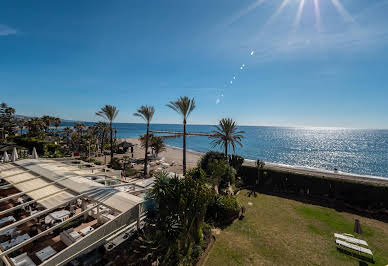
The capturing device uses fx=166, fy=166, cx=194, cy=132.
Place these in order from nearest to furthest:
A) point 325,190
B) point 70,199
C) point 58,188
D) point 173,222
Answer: point 70,199, point 173,222, point 58,188, point 325,190

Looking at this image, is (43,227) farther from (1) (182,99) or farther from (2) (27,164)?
(1) (182,99)

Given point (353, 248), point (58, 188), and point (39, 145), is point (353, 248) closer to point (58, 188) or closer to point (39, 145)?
point (58, 188)

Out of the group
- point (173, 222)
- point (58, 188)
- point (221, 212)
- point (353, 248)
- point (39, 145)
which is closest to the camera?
point (173, 222)

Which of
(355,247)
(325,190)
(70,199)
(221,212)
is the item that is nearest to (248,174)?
(325,190)

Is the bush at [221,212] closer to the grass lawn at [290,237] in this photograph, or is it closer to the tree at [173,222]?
the grass lawn at [290,237]

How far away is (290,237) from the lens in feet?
32.1

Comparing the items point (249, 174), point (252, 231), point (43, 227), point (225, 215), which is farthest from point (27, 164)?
point (249, 174)

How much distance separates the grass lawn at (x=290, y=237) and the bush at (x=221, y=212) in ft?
1.68

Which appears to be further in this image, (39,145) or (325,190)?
(39,145)

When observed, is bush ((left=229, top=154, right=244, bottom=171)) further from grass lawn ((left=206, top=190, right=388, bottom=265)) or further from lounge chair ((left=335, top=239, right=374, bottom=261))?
lounge chair ((left=335, top=239, right=374, bottom=261))

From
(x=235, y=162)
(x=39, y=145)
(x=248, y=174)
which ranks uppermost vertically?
(x=39, y=145)

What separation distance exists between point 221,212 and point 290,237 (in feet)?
13.7

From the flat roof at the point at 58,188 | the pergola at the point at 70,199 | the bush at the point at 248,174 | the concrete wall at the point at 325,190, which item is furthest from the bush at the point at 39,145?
the concrete wall at the point at 325,190

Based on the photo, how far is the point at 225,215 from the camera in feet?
36.6
